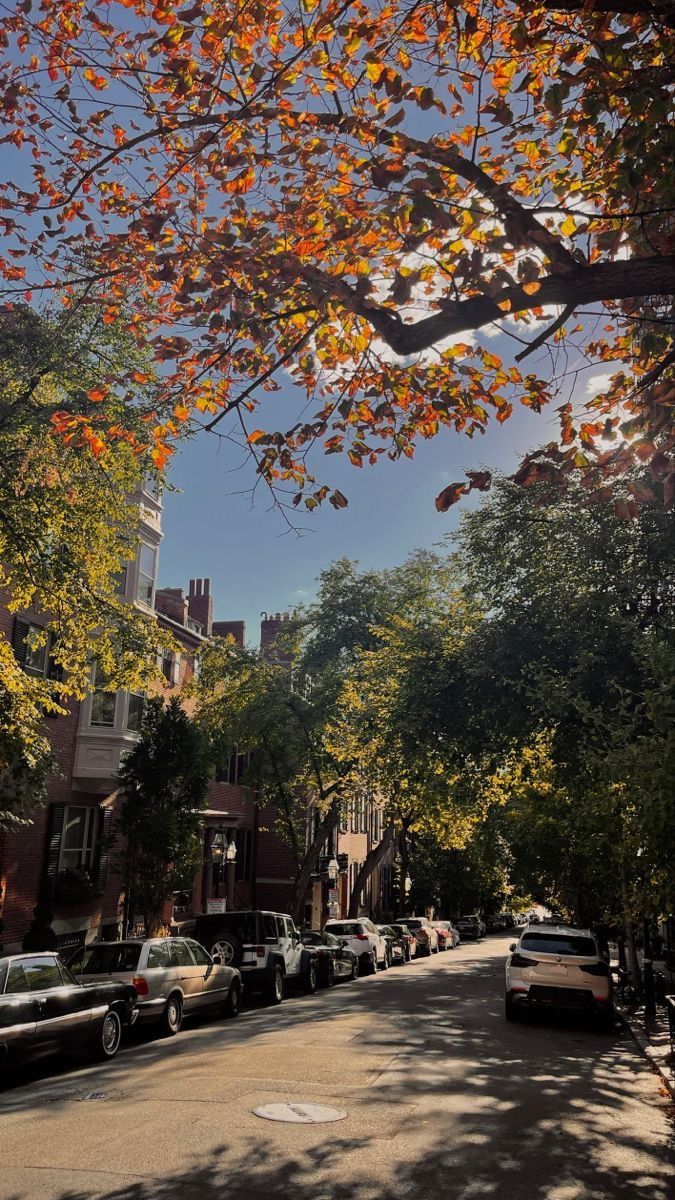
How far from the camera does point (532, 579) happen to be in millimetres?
18219

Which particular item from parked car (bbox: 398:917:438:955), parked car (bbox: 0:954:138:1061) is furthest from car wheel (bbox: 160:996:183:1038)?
parked car (bbox: 398:917:438:955)

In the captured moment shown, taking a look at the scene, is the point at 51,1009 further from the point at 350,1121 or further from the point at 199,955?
the point at 199,955

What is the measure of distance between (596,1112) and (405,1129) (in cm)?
227

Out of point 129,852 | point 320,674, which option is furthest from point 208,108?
point 320,674

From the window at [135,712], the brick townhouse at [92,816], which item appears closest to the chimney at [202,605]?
the brick townhouse at [92,816]

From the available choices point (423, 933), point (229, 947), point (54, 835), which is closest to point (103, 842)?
point (54, 835)

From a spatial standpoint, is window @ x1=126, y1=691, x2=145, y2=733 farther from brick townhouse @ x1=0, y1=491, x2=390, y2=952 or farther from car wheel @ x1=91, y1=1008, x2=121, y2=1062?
car wheel @ x1=91, y1=1008, x2=121, y2=1062

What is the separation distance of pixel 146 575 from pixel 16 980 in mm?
18287

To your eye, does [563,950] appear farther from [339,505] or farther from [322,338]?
[322,338]

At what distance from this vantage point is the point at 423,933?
40.7m

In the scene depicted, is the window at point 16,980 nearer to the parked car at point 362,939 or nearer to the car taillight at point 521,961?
the car taillight at point 521,961

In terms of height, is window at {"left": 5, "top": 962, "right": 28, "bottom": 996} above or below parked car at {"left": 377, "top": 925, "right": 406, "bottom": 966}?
above

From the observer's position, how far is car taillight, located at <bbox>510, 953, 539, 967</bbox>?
14595mm

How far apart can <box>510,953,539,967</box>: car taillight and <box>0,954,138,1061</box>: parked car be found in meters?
6.42
